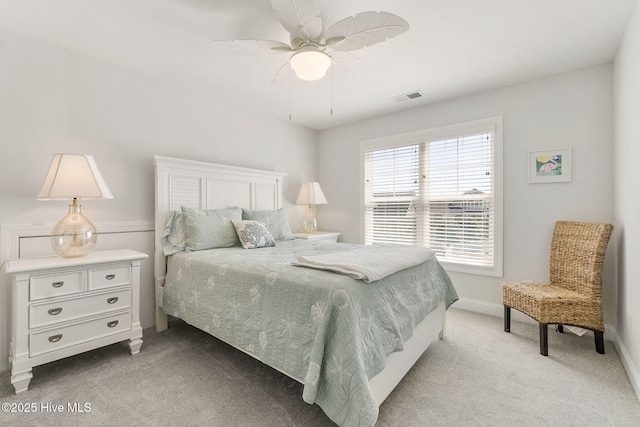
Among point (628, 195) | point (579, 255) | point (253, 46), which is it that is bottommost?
point (579, 255)

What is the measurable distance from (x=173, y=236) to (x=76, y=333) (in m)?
0.99

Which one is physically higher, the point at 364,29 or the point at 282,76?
the point at 282,76

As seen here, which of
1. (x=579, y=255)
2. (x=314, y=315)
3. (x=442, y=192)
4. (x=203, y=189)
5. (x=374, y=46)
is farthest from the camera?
(x=442, y=192)

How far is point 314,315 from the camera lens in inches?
57.5

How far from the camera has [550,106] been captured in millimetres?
2766

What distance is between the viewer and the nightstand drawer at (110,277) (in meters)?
2.05

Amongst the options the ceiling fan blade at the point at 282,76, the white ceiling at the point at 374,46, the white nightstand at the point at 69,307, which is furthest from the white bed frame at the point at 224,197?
the ceiling fan blade at the point at 282,76

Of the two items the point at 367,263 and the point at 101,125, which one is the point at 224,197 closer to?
the point at 101,125

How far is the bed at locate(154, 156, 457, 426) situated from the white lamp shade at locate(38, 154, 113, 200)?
636 mm

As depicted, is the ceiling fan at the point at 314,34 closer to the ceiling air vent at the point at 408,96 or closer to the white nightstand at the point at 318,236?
the ceiling air vent at the point at 408,96

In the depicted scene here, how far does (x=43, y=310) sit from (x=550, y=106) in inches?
173

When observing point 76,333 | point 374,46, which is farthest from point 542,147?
point 76,333

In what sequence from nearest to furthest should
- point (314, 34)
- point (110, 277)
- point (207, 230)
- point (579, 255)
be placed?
Answer: point (314, 34) < point (110, 277) < point (579, 255) < point (207, 230)

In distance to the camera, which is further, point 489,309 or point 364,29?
point 489,309
